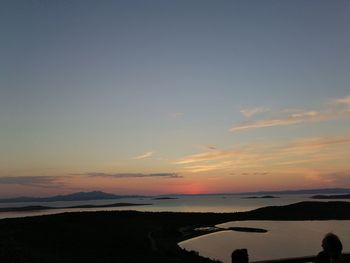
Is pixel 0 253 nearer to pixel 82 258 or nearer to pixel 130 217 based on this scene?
pixel 82 258

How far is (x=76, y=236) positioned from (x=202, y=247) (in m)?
13.2

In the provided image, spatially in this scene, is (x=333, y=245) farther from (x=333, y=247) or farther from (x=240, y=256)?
(x=240, y=256)

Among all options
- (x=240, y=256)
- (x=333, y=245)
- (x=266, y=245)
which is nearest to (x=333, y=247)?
(x=333, y=245)

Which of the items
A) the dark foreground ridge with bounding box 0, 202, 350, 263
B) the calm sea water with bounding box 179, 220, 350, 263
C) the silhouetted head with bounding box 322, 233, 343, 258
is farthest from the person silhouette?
the calm sea water with bounding box 179, 220, 350, 263

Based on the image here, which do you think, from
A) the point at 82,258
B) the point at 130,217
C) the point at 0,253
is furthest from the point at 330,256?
the point at 130,217

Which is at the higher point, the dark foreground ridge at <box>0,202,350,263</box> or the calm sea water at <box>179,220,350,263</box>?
the dark foreground ridge at <box>0,202,350,263</box>

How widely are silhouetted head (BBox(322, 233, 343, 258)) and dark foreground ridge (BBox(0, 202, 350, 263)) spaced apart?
20275 mm

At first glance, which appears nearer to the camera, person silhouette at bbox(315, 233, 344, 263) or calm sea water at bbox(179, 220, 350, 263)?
person silhouette at bbox(315, 233, 344, 263)

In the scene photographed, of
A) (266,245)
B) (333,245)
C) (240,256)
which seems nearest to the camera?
(240,256)

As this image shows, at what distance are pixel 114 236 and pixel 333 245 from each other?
44199mm

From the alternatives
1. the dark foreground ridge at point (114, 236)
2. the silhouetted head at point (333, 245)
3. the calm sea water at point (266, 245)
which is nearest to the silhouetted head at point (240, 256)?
the silhouetted head at point (333, 245)

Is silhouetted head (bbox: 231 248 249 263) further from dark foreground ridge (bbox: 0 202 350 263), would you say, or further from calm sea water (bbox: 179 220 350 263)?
calm sea water (bbox: 179 220 350 263)

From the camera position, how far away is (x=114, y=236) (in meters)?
48.4

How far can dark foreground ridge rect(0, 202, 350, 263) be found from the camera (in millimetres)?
29312
